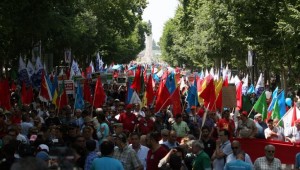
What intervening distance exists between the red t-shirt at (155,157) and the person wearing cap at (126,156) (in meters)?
0.13

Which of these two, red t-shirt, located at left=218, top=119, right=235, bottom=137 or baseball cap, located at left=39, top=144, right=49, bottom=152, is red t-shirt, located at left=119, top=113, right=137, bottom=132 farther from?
baseball cap, located at left=39, top=144, right=49, bottom=152

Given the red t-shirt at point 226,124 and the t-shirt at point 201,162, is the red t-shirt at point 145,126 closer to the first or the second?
the red t-shirt at point 226,124

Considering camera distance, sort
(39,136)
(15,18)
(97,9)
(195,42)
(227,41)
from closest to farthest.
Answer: (39,136) → (15,18) → (227,41) → (97,9) → (195,42)

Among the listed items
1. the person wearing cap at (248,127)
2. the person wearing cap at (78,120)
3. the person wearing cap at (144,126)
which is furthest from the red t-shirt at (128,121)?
the person wearing cap at (248,127)

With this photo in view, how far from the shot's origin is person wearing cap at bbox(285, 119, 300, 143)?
1572 cm

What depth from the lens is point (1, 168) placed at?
965 cm

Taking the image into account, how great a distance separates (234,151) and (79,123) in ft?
23.0

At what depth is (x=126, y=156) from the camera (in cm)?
1045

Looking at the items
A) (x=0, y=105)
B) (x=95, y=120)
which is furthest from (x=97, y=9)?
(x=95, y=120)

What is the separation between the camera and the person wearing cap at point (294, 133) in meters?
15.7

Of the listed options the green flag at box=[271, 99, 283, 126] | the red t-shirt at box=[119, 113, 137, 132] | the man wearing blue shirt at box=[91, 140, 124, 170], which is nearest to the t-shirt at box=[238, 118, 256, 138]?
the green flag at box=[271, 99, 283, 126]

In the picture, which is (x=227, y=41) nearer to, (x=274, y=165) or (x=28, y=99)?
(x=28, y=99)

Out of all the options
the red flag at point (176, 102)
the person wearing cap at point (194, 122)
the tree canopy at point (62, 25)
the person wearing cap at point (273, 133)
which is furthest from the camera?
the tree canopy at point (62, 25)

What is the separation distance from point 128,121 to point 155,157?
254 inches
